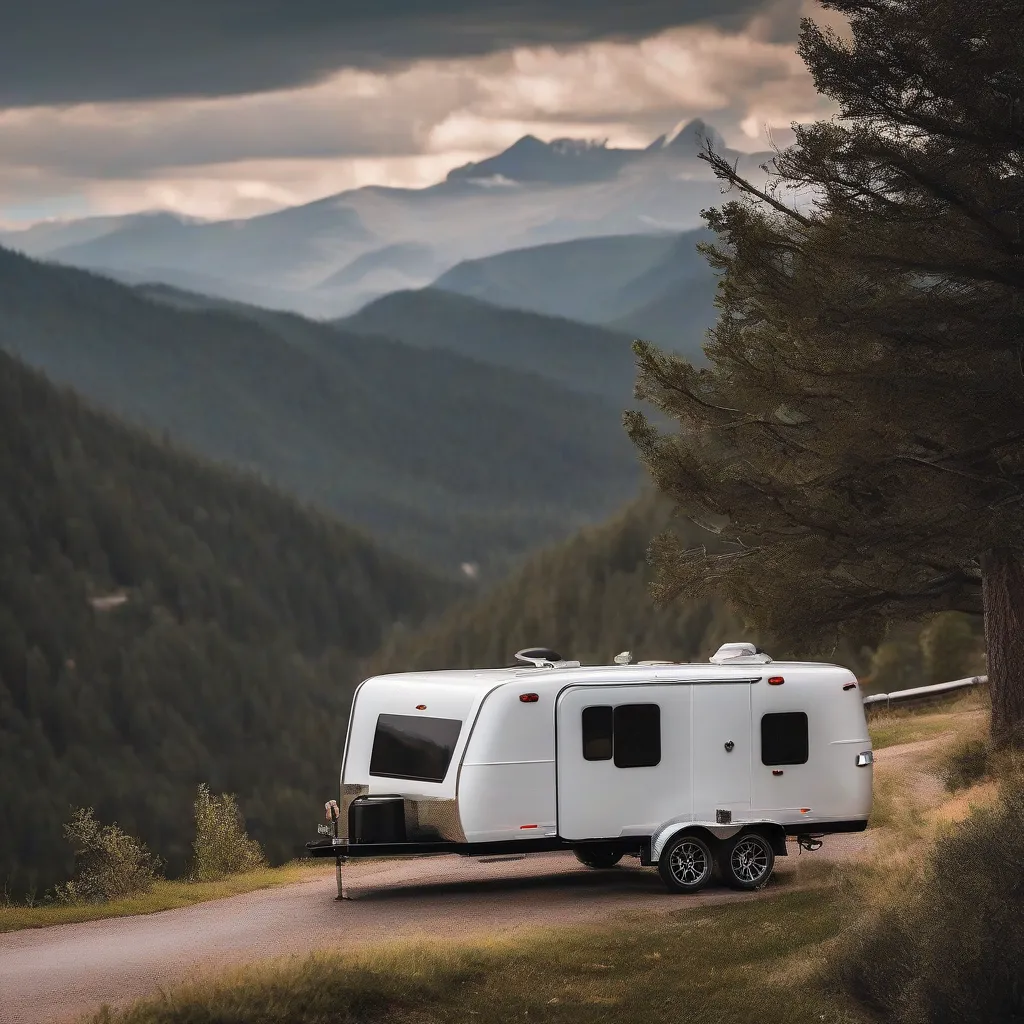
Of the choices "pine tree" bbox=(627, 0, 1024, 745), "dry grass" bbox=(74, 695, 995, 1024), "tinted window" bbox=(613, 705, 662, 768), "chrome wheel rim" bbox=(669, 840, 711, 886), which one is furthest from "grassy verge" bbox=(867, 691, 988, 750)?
"dry grass" bbox=(74, 695, 995, 1024)

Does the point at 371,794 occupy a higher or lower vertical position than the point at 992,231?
lower

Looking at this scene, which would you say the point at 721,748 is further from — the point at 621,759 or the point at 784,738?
the point at 621,759

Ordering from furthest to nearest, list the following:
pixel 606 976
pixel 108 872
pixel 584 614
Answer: pixel 584 614 < pixel 108 872 < pixel 606 976

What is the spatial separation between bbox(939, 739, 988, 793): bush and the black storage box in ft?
22.2

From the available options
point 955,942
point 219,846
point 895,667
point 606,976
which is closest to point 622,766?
point 606,976

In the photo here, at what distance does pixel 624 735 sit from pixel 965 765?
6.44m

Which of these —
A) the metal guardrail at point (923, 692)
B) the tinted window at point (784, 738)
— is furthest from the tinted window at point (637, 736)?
the metal guardrail at point (923, 692)

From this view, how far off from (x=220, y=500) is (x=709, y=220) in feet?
485

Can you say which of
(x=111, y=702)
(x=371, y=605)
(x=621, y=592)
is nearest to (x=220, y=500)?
(x=371, y=605)

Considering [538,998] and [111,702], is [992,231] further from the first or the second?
[111,702]

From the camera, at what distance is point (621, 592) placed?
368 ft

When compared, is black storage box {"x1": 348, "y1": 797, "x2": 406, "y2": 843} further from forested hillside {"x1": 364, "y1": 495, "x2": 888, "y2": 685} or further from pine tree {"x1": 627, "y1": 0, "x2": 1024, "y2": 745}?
forested hillside {"x1": 364, "y1": 495, "x2": 888, "y2": 685}

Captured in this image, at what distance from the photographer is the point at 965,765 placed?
1892 centimetres

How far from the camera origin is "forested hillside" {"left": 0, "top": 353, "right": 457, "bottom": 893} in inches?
4338
